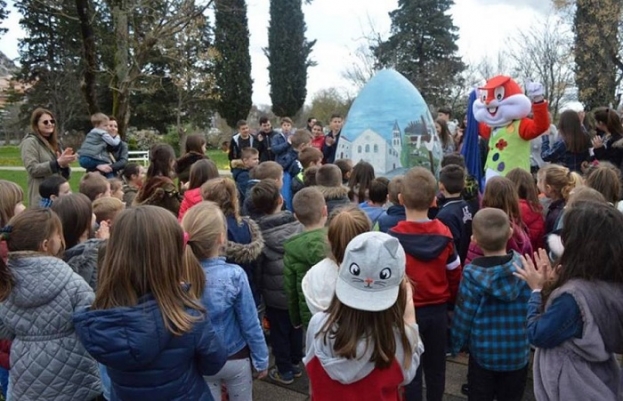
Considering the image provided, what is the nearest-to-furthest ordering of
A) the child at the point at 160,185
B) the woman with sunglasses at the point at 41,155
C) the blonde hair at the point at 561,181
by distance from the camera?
the blonde hair at the point at 561,181, the child at the point at 160,185, the woman with sunglasses at the point at 41,155

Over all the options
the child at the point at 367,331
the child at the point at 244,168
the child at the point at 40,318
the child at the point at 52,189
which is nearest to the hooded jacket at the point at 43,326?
the child at the point at 40,318

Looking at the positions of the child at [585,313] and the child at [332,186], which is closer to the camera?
the child at [585,313]

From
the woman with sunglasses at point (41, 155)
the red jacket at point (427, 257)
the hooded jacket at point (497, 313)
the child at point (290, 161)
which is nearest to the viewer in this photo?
the hooded jacket at point (497, 313)

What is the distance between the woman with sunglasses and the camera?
493 cm

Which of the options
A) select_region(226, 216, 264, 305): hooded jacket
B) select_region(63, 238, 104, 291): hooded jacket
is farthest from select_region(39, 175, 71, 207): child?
select_region(226, 216, 264, 305): hooded jacket

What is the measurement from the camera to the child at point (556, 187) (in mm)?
3988

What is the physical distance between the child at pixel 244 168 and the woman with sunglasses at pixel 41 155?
218 cm

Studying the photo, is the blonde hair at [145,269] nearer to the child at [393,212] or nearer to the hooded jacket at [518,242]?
the child at [393,212]

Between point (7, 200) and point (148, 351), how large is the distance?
7.77 ft

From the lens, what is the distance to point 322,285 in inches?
105

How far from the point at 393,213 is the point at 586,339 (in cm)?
195

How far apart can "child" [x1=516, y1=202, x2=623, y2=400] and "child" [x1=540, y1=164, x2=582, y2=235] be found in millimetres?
2000

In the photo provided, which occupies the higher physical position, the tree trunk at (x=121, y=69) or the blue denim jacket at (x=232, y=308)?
the tree trunk at (x=121, y=69)

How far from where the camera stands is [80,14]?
27.6ft
